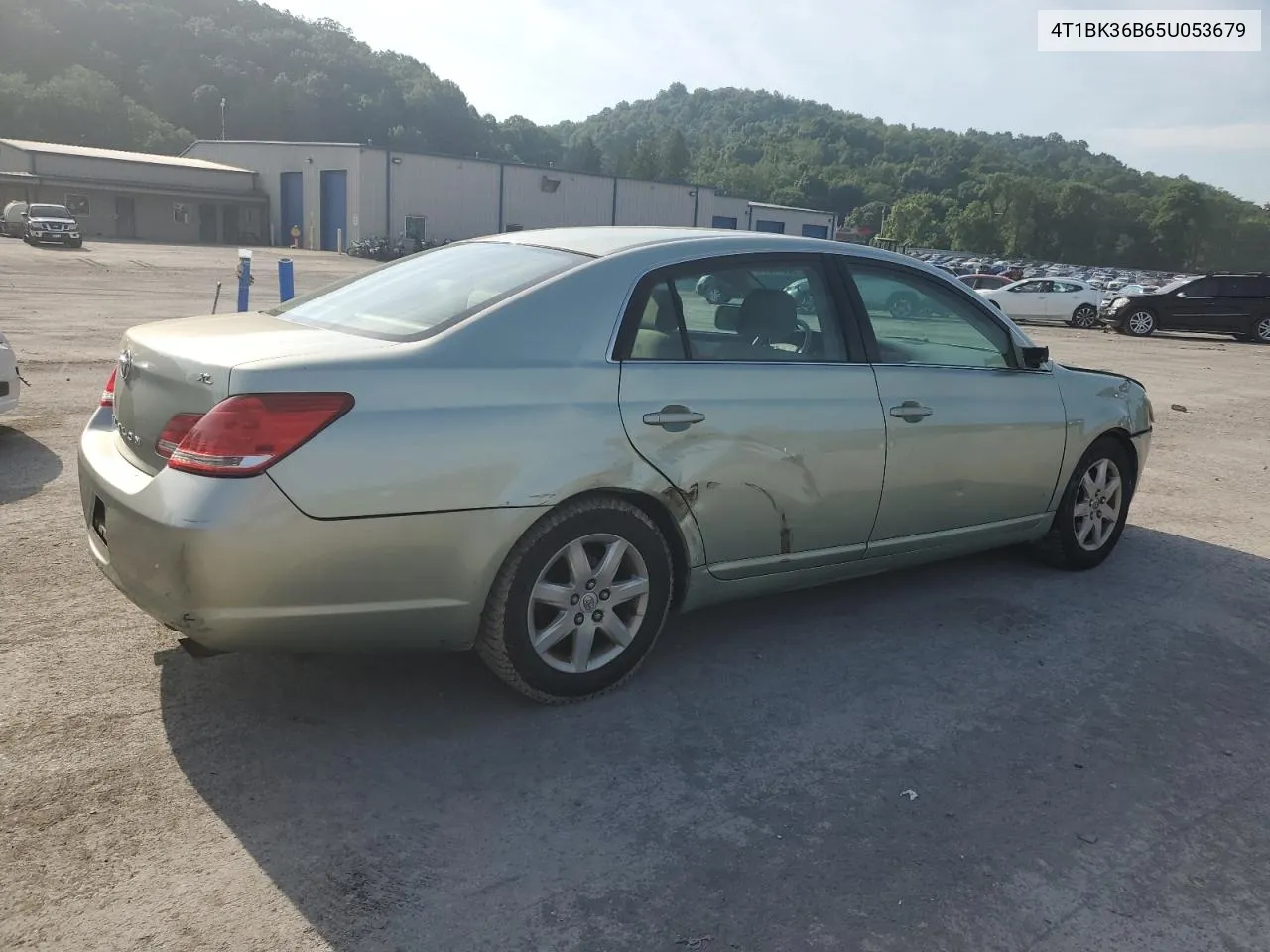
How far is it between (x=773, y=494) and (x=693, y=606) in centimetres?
52

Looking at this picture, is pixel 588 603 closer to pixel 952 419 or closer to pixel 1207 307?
pixel 952 419

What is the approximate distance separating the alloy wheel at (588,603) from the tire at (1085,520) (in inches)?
105

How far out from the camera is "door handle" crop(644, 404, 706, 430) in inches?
138

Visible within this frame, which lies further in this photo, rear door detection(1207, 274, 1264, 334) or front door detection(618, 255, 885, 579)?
rear door detection(1207, 274, 1264, 334)

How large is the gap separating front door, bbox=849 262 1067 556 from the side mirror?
0.12 feet

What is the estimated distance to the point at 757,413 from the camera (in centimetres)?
378

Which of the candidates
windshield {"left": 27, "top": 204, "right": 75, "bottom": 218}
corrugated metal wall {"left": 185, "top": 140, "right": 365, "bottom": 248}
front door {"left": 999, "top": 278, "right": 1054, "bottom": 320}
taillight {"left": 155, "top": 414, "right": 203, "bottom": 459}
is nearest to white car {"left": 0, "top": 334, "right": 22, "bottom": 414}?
taillight {"left": 155, "top": 414, "right": 203, "bottom": 459}

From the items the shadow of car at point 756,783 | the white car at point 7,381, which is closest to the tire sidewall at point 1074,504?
the shadow of car at point 756,783

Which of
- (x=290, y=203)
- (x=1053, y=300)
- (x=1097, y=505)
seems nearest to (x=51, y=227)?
(x=290, y=203)

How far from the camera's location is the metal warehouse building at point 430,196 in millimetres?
55031

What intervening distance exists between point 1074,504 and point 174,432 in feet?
13.8

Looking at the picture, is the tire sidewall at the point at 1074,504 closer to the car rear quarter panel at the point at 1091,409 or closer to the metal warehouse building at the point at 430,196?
the car rear quarter panel at the point at 1091,409

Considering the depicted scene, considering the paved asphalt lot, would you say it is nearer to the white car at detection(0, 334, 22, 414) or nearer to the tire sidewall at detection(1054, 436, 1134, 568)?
the tire sidewall at detection(1054, 436, 1134, 568)

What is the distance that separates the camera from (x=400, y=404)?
3033 mm
